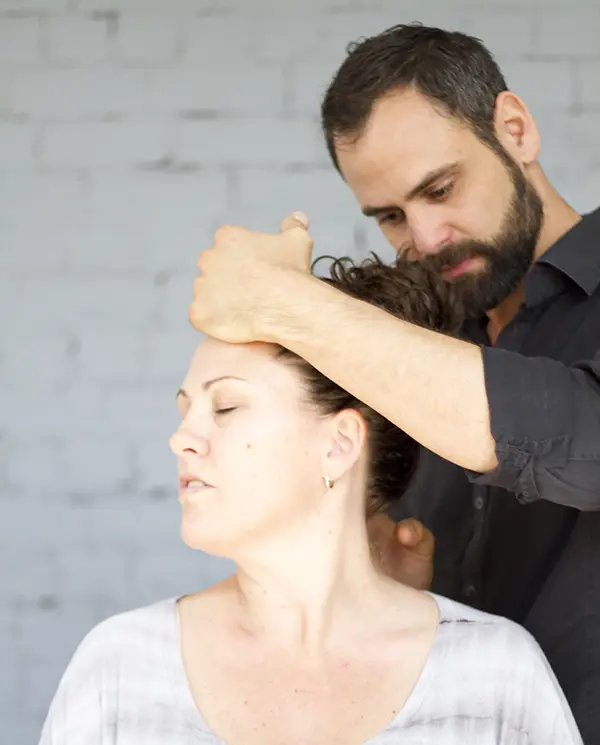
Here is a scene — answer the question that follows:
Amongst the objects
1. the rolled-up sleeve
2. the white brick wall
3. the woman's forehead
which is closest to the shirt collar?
the rolled-up sleeve

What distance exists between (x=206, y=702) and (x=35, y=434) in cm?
139

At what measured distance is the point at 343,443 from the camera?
4.28 ft

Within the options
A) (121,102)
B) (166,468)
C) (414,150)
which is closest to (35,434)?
(166,468)

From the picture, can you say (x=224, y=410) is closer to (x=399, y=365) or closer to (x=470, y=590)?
(x=399, y=365)

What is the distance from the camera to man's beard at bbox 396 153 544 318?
154 centimetres

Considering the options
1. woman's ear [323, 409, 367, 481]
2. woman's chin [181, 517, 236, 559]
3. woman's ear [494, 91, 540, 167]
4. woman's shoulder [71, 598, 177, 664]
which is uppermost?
woman's ear [494, 91, 540, 167]

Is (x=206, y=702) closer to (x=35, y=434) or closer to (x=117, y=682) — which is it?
(x=117, y=682)

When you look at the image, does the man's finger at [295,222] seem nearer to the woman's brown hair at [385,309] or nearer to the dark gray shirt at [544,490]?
the woman's brown hair at [385,309]

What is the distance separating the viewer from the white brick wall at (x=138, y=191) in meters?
2.41

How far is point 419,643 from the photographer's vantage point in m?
1.27

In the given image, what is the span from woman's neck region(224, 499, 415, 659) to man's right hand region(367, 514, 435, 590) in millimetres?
205

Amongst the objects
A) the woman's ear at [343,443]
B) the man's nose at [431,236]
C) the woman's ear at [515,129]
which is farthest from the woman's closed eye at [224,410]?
the woman's ear at [515,129]

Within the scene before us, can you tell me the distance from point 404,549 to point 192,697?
1.58 feet

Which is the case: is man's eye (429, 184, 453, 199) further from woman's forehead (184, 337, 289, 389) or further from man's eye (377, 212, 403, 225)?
woman's forehead (184, 337, 289, 389)
